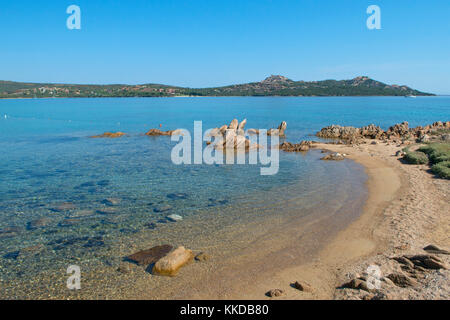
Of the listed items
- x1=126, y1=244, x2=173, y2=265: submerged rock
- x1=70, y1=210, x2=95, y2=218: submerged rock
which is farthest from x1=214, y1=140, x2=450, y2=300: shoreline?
x1=70, y1=210, x2=95, y2=218: submerged rock

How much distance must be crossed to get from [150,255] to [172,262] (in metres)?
1.23

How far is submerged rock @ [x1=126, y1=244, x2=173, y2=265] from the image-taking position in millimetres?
9695

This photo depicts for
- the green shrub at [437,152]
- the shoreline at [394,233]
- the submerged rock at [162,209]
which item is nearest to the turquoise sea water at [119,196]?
the submerged rock at [162,209]

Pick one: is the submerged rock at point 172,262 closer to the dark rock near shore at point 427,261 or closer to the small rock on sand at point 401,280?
the small rock on sand at point 401,280

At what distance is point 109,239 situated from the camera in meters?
11.2

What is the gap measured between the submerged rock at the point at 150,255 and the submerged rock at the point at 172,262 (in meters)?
0.59

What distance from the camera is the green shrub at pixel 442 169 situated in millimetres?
18423

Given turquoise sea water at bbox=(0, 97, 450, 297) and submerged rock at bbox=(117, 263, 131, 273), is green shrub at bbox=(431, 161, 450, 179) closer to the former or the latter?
turquoise sea water at bbox=(0, 97, 450, 297)

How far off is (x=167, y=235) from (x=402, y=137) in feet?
109

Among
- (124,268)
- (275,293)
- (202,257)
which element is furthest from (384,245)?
(124,268)

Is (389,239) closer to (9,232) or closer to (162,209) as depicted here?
(162,209)

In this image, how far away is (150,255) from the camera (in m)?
10.0
